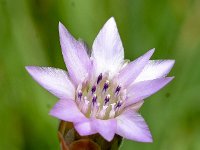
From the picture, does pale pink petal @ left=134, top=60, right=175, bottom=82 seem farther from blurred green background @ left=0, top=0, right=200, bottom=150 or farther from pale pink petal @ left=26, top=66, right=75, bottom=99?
blurred green background @ left=0, top=0, right=200, bottom=150

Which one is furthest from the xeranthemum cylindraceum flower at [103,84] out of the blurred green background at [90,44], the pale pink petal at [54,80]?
the blurred green background at [90,44]

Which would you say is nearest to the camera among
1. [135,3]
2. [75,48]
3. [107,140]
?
[107,140]

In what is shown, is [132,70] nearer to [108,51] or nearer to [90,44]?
[108,51]

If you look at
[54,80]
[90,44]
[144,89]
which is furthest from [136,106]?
[90,44]

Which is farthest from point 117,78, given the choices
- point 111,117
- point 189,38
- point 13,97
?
point 189,38

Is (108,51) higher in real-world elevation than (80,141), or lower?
higher

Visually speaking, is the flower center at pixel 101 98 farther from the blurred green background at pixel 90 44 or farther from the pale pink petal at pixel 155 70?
the blurred green background at pixel 90 44

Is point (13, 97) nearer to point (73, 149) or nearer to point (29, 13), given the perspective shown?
point (29, 13)

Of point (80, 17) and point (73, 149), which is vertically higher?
point (80, 17)
